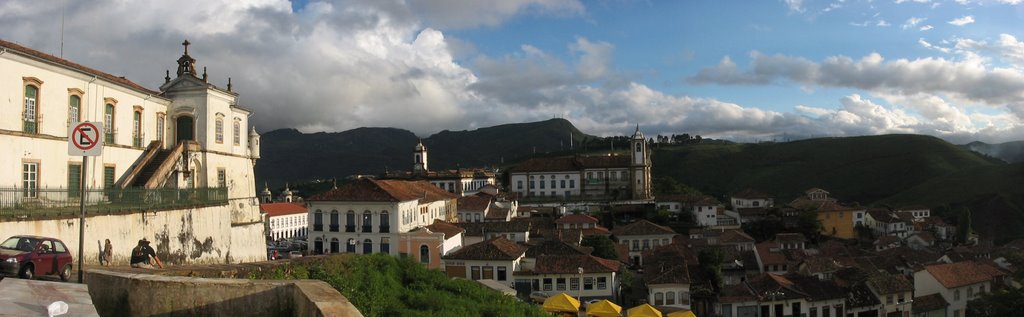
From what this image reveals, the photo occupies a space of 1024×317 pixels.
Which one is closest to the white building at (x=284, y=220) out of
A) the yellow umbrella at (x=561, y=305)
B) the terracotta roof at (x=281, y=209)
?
the terracotta roof at (x=281, y=209)

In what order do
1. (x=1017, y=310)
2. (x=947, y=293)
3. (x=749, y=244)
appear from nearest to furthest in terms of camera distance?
(x=1017, y=310), (x=947, y=293), (x=749, y=244)

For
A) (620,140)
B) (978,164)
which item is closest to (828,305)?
(978,164)

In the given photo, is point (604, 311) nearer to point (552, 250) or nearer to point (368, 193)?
point (552, 250)

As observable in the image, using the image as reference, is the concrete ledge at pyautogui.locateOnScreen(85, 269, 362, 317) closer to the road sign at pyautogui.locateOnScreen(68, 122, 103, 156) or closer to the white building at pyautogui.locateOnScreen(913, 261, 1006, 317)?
the road sign at pyautogui.locateOnScreen(68, 122, 103, 156)

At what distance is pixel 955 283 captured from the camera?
4222 cm

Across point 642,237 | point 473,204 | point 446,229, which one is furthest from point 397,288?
point 473,204

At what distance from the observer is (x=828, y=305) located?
1486 inches

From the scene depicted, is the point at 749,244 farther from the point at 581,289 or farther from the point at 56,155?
the point at 56,155

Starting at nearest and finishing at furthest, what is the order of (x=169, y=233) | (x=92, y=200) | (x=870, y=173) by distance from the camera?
1. (x=92, y=200)
2. (x=169, y=233)
3. (x=870, y=173)

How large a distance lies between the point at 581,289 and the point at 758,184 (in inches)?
3675

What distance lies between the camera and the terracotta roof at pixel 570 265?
117 ft

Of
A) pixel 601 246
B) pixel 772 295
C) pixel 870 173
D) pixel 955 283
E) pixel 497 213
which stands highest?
pixel 870 173

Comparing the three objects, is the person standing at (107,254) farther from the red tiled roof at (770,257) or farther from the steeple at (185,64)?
the red tiled roof at (770,257)

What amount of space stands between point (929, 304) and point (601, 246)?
20511mm
